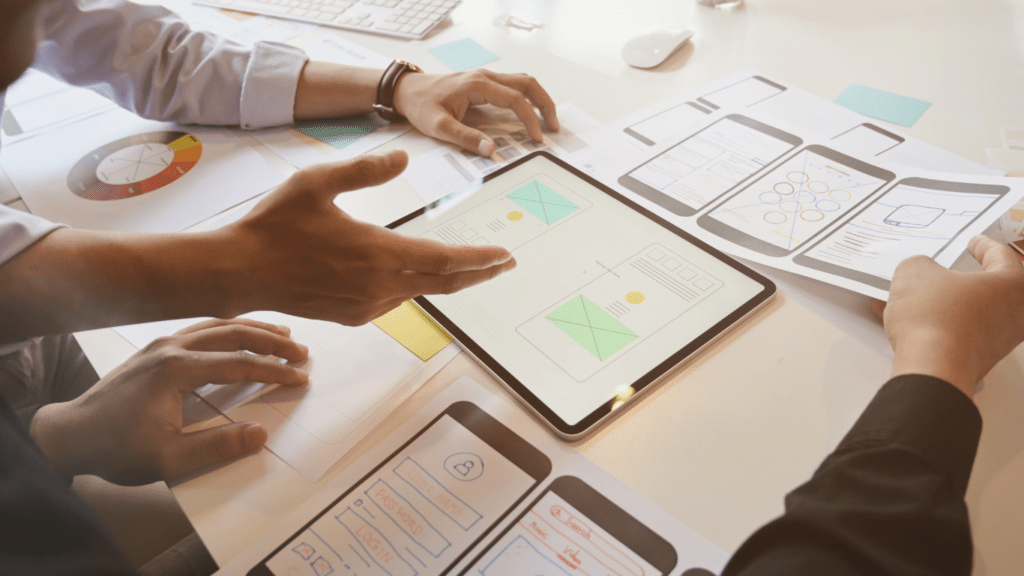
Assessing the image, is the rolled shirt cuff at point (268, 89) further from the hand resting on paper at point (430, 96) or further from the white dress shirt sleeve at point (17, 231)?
the white dress shirt sleeve at point (17, 231)

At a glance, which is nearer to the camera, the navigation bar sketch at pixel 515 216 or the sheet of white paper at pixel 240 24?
the navigation bar sketch at pixel 515 216

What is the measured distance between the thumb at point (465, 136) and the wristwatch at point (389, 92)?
0.33 ft

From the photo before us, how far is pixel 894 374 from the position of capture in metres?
0.49

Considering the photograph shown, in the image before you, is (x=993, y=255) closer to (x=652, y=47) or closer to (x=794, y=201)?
(x=794, y=201)

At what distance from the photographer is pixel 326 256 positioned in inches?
20.1

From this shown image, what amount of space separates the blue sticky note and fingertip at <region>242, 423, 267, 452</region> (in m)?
0.94

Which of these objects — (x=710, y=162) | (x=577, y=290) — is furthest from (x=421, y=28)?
(x=577, y=290)

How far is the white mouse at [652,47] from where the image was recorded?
3.28 feet

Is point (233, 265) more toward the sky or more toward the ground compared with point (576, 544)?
more toward the sky

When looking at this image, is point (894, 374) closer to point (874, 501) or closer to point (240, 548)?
point (874, 501)

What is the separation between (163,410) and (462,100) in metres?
0.58

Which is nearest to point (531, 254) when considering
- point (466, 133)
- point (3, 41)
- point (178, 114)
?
point (466, 133)

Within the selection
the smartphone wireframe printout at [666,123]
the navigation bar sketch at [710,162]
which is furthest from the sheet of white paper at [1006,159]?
the smartphone wireframe printout at [666,123]

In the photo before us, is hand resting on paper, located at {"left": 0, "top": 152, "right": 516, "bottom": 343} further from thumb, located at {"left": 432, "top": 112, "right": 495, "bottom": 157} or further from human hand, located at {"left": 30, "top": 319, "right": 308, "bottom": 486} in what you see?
thumb, located at {"left": 432, "top": 112, "right": 495, "bottom": 157}
